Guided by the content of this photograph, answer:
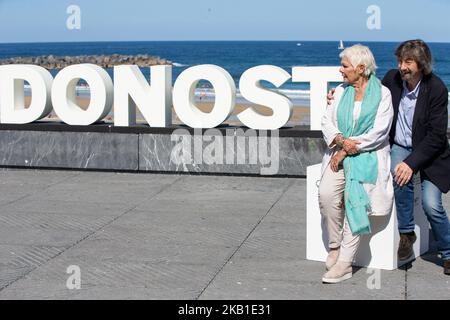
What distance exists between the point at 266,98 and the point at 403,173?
500 centimetres

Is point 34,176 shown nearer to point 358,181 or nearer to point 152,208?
point 152,208

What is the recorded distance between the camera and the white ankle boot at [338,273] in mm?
6070

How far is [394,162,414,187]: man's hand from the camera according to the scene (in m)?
6.01

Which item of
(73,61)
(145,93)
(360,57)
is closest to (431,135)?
(360,57)

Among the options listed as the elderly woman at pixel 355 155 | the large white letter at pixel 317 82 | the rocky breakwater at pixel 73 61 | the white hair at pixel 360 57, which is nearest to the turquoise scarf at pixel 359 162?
the elderly woman at pixel 355 155

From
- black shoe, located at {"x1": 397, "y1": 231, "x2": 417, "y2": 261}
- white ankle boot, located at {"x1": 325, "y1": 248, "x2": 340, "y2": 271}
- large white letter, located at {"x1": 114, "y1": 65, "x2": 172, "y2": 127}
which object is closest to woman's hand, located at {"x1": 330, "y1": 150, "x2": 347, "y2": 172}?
white ankle boot, located at {"x1": 325, "y1": 248, "x2": 340, "y2": 271}

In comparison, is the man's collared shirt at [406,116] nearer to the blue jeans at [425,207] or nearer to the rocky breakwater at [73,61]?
the blue jeans at [425,207]

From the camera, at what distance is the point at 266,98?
10.9 meters

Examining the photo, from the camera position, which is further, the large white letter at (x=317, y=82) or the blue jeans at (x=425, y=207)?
the large white letter at (x=317, y=82)

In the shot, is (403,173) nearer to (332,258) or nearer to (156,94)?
(332,258)

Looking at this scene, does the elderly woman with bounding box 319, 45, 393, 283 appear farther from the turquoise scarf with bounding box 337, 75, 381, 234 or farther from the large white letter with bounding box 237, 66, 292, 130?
the large white letter with bounding box 237, 66, 292, 130

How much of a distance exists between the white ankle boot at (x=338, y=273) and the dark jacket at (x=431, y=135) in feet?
2.72
